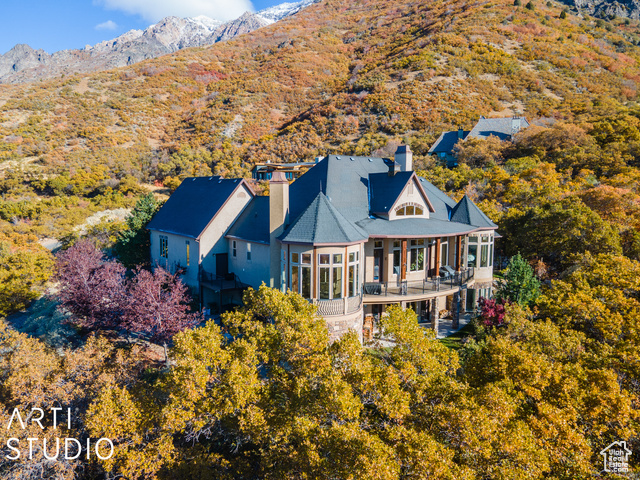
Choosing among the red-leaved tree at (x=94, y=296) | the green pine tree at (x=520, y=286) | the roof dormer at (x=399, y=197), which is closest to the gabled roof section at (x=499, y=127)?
the roof dormer at (x=399, y=197)

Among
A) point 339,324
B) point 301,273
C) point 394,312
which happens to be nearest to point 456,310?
point 339,324

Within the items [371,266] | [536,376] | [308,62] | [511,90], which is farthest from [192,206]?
[308,62]

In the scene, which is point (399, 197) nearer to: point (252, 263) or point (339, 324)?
point (339, 324)

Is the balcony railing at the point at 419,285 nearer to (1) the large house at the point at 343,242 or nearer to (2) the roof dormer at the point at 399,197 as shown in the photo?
(1) the large house at the point at 343,242

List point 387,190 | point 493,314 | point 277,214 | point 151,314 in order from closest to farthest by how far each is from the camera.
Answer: point 151,314
point 493,314
point 277,214
point 387,190

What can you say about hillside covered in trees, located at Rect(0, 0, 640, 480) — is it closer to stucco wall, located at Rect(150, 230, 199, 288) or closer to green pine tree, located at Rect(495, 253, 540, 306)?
green pine tree, located at Rect(495, 253, 540, 306)

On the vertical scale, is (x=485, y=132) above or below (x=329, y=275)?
above
